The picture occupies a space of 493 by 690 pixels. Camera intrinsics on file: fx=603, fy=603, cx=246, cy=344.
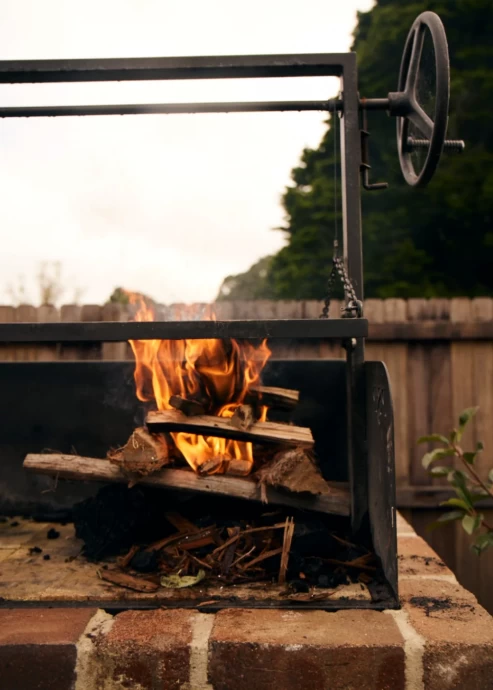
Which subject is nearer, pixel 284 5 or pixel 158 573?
pixel 158 573

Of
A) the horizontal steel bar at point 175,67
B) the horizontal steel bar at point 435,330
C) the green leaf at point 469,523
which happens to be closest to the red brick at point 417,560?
the green leaf at point 469,523

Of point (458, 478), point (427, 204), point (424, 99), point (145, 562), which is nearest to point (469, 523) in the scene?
point (458, 478)

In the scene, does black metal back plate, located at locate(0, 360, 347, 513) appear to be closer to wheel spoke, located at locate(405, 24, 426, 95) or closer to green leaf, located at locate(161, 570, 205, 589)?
green leaf, located at locate(161, 570, 205, 589)

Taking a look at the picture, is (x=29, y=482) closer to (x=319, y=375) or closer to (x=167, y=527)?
(x=167, y=527)

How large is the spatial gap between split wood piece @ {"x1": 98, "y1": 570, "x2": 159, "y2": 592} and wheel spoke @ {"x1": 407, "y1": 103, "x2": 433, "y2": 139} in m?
1.67

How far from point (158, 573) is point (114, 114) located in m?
1.74

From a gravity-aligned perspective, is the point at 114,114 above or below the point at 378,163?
below

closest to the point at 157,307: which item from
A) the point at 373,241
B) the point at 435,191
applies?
the point at 373,241

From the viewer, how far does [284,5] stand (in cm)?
534

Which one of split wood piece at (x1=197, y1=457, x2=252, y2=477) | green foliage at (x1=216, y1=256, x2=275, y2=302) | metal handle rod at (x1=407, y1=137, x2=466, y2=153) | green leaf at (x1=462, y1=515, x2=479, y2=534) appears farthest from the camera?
green foliage at (x1=216, y1=256, x2=275, y2=302)

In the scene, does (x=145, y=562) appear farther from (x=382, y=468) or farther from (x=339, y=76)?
(x=339, y=76)

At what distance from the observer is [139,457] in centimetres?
213

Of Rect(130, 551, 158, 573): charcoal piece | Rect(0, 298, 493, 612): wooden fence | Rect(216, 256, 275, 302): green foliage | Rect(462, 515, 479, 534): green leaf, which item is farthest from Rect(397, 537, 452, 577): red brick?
Rect(216, 256, 275, 302): green foliage

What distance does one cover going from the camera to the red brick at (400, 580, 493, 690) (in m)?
1.47
